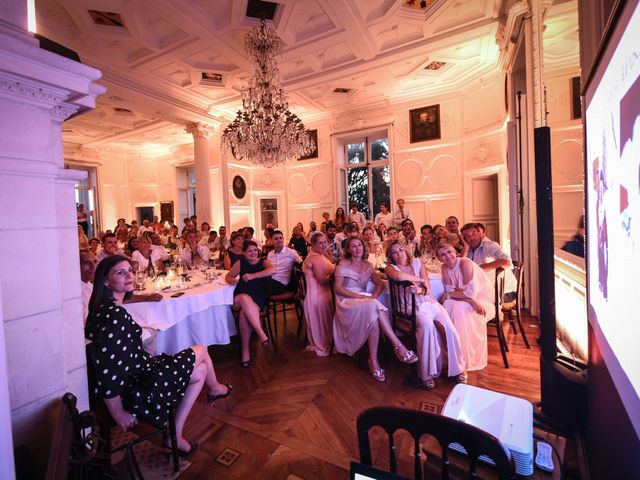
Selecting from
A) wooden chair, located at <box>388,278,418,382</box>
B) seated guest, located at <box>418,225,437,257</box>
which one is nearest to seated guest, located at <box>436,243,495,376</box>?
wooden chair, located at <box>388,278,418,382</box>

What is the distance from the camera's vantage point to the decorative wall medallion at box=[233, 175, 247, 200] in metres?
10.3

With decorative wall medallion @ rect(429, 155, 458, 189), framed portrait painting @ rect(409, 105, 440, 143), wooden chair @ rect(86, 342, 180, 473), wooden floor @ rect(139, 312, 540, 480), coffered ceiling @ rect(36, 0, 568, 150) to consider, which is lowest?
wooden floor @ rect(139, 312, 540, 480)

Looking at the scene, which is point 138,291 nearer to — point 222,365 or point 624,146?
point 222,365

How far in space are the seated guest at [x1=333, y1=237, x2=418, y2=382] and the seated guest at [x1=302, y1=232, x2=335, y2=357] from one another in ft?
0.74

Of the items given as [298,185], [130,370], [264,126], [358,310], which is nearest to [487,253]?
Answer: [358,310]

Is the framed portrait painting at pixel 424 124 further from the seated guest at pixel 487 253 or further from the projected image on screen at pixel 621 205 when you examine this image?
the projected image on screen at pixel 621 205

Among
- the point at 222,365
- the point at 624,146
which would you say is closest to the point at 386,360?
the point at 222,365

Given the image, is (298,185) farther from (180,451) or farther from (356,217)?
(180,451)

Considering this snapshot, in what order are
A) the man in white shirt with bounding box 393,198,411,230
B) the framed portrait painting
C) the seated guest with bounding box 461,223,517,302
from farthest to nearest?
the man in white shirt with bounding box 393,198,411,230
the framed portrait painting
the seated guest with bounding box 461,223,517,302

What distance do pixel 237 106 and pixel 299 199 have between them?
3398 mm

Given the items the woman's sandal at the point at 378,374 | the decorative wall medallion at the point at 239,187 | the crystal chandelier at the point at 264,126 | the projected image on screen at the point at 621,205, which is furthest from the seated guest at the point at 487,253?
the decorative wall medallion at the point at 239,187

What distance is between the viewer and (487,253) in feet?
12.6

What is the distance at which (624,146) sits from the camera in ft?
2.93

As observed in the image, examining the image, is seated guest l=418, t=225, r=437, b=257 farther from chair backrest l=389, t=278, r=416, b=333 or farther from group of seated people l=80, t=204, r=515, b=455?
chair backrest l=389, t=278, r=416, b=333
